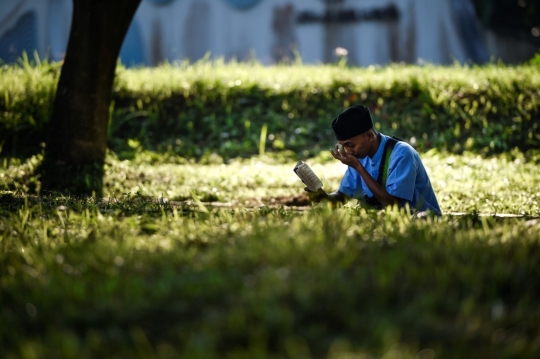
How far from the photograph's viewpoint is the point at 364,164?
19.7 ft

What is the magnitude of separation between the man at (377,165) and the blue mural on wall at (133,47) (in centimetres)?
1194

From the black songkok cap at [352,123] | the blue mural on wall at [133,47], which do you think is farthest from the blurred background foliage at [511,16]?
the black songkok cap at [352,123]

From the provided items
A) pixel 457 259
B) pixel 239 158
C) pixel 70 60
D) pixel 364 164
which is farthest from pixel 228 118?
pixel 457 259

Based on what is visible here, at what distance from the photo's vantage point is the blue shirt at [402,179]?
217 inches

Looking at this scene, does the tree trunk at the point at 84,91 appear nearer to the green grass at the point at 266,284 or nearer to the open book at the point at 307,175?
the green grass at the point at 266,284

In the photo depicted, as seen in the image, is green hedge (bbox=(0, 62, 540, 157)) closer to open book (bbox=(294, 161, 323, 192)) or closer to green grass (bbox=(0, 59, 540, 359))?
green grass (bbox=(0, 59, 540, 359))

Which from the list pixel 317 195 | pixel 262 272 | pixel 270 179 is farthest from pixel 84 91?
pixel 262 272

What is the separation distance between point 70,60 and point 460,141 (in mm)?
5484

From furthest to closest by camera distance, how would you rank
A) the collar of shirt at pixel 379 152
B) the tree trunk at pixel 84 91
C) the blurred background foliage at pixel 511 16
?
the blurred background foliage at pixel 511 16 → the tree trunk at pixel 84 91 → the collar of shirt at pixel 379 152

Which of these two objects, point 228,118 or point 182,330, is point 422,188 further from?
point 228,118

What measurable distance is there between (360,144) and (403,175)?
421mm

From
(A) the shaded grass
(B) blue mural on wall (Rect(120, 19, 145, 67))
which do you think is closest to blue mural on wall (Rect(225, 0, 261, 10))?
(B) blue mural on wall (Rect(120, 19, 145, 67))

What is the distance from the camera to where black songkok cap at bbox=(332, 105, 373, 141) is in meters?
5.52

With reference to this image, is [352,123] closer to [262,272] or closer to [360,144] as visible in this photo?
[360,144]
